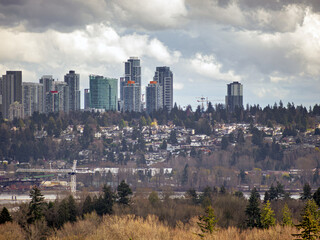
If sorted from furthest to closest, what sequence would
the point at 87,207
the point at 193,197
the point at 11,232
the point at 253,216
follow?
the point at 193,197
the point at 87,207
the point at 253,216
the point at 11,232

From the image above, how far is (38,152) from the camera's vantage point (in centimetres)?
16775

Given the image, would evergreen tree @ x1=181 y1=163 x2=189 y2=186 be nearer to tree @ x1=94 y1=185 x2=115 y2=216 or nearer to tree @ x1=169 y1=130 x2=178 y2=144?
tree @ x1=169 y1=130 x2=178 y2=144

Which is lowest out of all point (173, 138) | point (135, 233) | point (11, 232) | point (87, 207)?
point (11, 232)

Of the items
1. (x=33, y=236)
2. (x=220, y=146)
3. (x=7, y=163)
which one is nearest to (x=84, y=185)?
(x=7, y=163)

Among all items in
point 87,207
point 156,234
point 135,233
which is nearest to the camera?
point 135,233

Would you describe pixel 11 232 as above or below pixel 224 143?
below

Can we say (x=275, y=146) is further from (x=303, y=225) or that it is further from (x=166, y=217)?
(x=303, y=225)

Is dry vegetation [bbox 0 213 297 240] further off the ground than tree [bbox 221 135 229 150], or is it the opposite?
tree [bbox 221 135 229 150]

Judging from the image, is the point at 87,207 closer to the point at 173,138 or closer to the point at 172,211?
the point at 172,211

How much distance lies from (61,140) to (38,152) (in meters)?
12.6

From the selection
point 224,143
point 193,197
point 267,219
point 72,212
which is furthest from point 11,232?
point 224,143

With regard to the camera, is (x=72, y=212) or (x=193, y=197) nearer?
(x=72, y=212)

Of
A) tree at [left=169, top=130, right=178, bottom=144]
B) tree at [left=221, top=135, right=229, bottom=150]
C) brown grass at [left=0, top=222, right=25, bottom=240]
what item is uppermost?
tree at [left=169, top=130, right=178, bottom=144]

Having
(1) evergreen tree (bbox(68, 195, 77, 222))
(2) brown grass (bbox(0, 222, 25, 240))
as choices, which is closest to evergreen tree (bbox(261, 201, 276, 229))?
(1) evergreen tree (bbox(68, 195, 77, 222))
